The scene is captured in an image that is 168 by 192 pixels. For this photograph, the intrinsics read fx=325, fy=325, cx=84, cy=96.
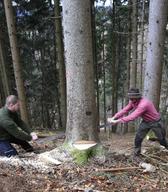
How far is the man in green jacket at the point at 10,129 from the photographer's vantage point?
644 cm

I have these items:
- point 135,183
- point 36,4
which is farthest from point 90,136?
point 36,4

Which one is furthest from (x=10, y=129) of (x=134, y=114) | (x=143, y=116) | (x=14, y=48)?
(x=14, y=48)

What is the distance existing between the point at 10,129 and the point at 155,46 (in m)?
4.55

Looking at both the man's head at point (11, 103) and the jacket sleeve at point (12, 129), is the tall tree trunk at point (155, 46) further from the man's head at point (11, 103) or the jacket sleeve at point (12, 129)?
the man's head at point (11, 103)

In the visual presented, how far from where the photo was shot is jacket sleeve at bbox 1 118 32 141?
640 centimetres

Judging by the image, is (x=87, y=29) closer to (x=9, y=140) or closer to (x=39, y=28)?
(x=9, y=140)

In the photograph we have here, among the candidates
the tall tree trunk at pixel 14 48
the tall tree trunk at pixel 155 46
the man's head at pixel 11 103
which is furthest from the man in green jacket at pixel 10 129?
the tall tree trunk at pixel 14 48

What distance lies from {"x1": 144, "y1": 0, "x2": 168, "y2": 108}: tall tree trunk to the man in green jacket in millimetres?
3712

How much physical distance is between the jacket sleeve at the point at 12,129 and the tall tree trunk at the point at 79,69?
1.11 meters

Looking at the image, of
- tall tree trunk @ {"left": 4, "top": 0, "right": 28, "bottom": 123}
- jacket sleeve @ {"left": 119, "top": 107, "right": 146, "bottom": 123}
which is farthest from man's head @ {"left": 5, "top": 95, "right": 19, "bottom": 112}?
tall tree trunk @ {"left": 4, "top": 0, "right": 28, "bottom": 123}

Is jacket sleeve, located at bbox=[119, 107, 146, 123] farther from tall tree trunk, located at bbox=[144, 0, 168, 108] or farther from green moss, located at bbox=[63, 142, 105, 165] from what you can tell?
tall tree trunk, located at bbox=[144, 0, 168, 108]

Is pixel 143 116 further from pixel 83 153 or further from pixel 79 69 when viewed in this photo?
pixel 79 69

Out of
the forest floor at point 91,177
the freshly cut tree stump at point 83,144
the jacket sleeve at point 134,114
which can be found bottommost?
the forest floor at point 91,177

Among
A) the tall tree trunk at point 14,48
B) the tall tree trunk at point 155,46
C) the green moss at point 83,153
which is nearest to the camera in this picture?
the green moss at point 83,153
